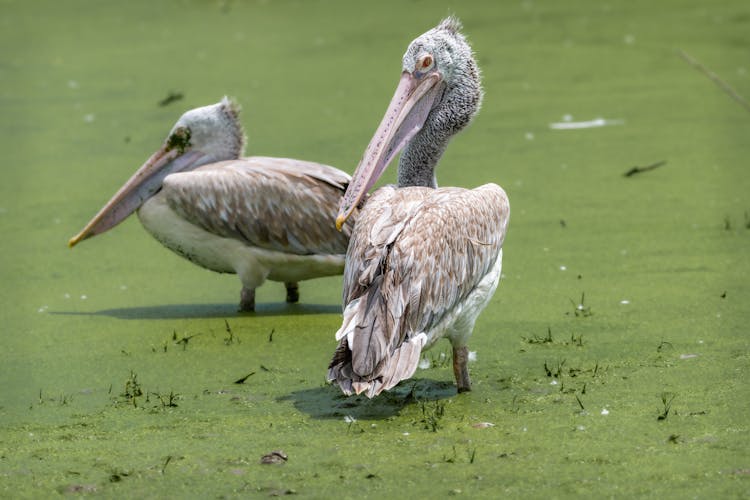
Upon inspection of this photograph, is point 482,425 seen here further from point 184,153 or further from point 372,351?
point 184,153

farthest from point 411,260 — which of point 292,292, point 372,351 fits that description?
point 292,292

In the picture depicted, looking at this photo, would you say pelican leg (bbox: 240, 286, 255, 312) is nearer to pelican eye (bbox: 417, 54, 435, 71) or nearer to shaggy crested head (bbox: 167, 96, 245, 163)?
shaggy crested head (bbox: 167, 96, 245, 163)

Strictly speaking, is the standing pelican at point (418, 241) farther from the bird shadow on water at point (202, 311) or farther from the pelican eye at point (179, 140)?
the pelican eye at point (179, 140)

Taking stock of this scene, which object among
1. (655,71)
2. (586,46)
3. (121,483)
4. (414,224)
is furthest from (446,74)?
(586,46)

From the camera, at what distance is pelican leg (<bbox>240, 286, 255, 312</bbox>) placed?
6328 mm

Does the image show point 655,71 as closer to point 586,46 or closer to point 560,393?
point 586,46

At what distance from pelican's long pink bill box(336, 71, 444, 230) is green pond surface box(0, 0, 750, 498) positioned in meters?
0.91

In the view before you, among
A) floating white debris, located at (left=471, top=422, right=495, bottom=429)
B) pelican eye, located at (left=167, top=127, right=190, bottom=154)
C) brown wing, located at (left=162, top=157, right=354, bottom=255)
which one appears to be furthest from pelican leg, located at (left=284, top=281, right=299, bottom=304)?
floating white debris, located at (left=471, top=422, right=495, bottom=429)

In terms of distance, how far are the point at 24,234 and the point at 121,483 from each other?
4.00 m

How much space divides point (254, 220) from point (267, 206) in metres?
0.10

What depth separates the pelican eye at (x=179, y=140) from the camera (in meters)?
6.79

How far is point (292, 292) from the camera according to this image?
21.4 feet

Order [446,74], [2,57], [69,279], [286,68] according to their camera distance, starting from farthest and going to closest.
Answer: [2,57]
[286,68]
[69,279]
[446,74]

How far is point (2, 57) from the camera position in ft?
42.2
